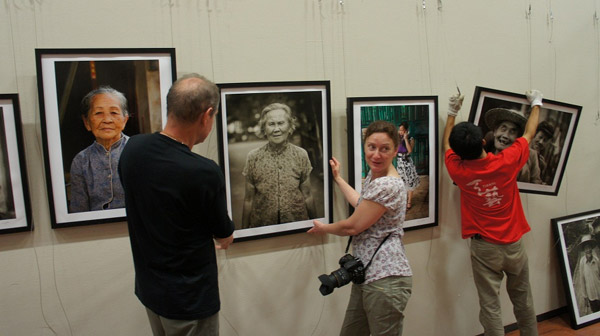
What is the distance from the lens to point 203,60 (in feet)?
6.34

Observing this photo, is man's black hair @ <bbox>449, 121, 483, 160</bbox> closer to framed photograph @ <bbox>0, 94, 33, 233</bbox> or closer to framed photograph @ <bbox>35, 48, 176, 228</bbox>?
framed photograph @ <bbox>35, 48, 176, 228</bbox>

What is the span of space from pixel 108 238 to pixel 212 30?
1092 millimetres

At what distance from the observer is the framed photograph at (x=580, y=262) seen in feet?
9.98

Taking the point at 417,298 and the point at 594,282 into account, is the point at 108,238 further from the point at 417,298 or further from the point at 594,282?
the point at 594,282

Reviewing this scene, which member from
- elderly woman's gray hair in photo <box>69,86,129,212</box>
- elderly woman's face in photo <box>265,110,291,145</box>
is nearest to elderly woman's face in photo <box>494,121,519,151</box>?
elderly woman's face in photo <box>265,110,291,145</box>

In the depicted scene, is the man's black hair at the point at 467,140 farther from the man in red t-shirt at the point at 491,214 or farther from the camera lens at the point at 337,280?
the camera lens at the point at 337,280

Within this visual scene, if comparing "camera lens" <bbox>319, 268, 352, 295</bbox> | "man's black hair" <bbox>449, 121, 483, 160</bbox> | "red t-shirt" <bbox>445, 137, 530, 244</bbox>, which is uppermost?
"man's black hair" <bbox>449, 121, 483, 160</bbox>

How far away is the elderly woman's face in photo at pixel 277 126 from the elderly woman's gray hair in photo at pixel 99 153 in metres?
0.67

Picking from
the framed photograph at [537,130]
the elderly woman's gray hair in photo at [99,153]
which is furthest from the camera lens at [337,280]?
the framed photograph at [537,130]

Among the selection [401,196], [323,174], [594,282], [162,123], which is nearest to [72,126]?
[162,123]

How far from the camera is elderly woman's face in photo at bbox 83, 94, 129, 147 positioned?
176cm

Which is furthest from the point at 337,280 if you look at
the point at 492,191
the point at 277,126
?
the point at 492,191

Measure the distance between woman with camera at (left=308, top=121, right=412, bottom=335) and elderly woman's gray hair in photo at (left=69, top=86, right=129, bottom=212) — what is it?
41.7 inches

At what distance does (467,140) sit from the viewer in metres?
2.20
